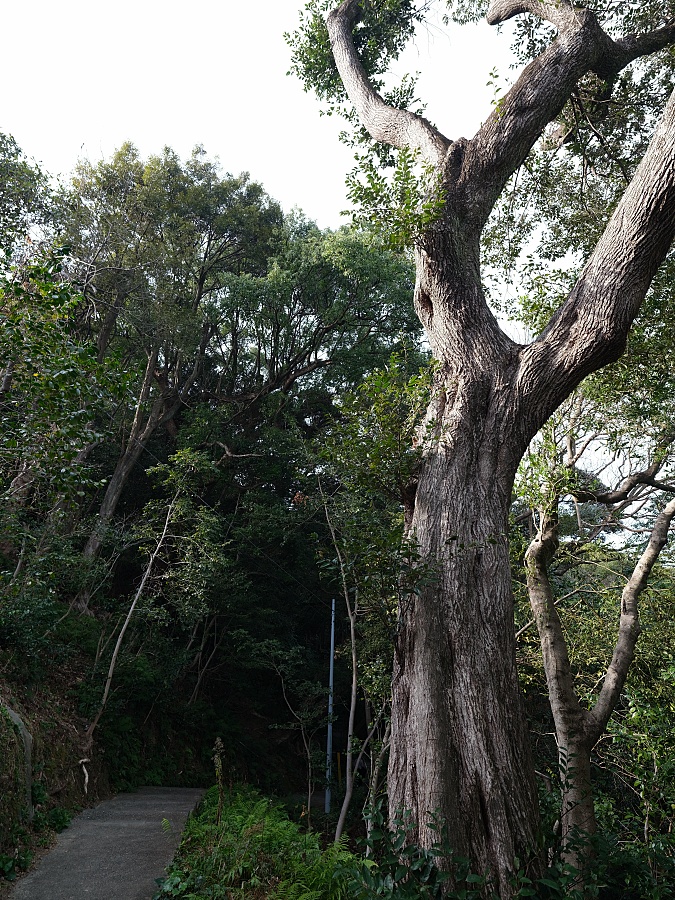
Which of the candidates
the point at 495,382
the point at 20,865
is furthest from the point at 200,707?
the point at 495,382

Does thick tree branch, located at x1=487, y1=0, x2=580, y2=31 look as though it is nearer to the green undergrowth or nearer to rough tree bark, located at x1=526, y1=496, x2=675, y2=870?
rough tree bark, located at x1=526, y1=496, x2=675, y2=870

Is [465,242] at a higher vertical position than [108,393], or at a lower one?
higher

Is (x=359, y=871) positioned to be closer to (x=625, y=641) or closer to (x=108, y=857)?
(x=625, y=641)

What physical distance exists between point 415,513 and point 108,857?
14.8ft

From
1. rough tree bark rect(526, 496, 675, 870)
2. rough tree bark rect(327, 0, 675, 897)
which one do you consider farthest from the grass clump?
rough tree bark rect(526, 496, 675, 870)

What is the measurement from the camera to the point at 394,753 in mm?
4121

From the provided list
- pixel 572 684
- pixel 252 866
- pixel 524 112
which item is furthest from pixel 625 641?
pixel 524 112

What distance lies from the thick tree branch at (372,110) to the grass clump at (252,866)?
6702 millimetres

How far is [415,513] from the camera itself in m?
4.91

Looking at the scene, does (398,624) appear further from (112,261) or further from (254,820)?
(112,261)

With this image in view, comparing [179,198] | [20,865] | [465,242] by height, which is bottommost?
[20,865]

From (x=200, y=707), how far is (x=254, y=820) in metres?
8.39

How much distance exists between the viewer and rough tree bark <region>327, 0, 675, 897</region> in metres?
3.77

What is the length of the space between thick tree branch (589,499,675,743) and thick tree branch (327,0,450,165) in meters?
4.32
